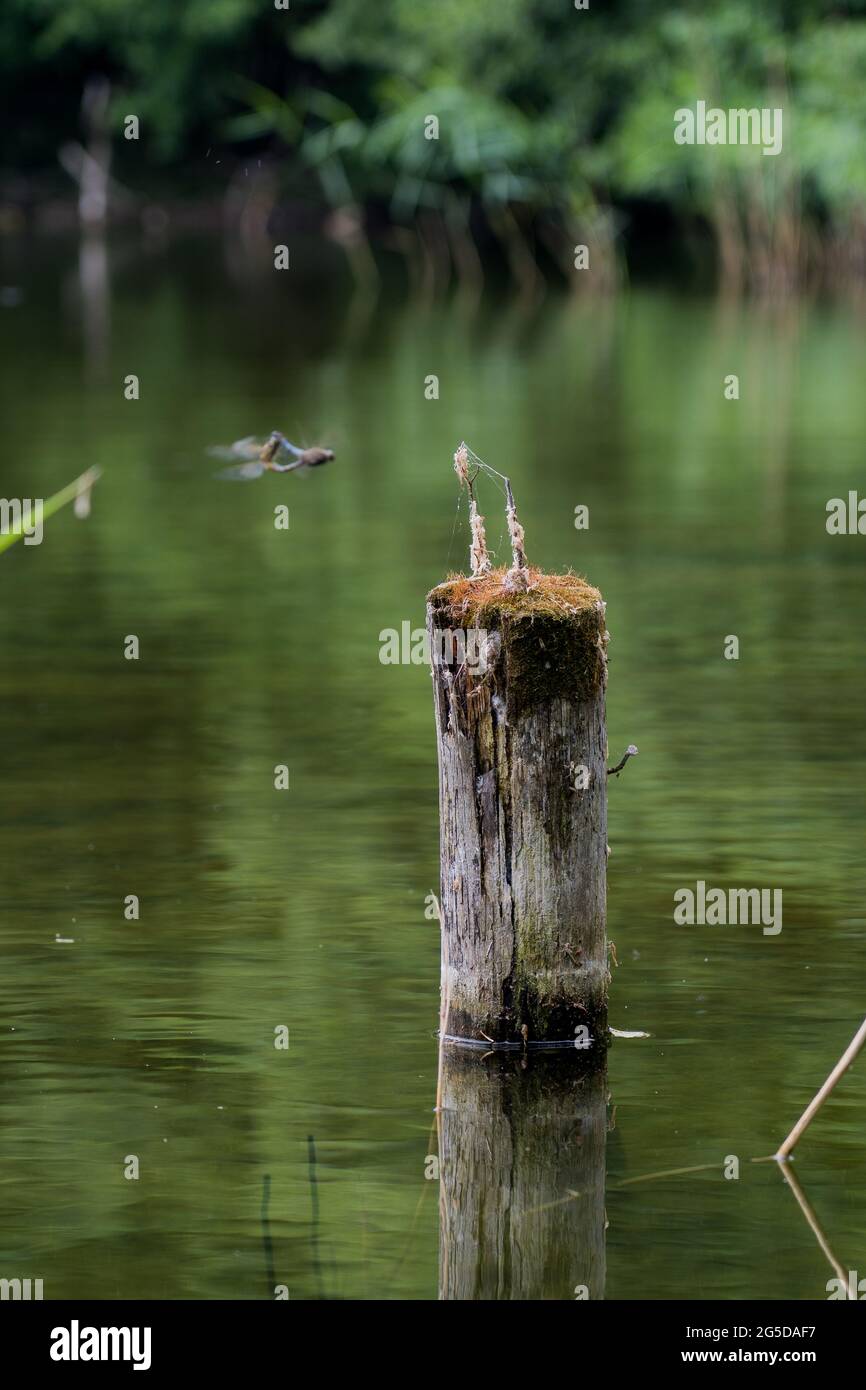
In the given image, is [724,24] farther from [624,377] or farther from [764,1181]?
[764,1181]

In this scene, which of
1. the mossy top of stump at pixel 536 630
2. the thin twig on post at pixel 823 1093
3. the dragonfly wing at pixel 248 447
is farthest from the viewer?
the dragonfly wing at pixel 248 447

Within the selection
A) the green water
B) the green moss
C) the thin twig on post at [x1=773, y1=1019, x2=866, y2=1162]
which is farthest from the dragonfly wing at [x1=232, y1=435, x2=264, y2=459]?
the thin twig on post at [x1=773, y1=1019, x2=866, y2=1162]

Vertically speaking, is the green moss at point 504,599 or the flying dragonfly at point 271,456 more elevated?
the flying dragonfly at point 271,456

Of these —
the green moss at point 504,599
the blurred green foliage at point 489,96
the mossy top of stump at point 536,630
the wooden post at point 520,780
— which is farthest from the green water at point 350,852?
the blurred green foliage at point 489,96

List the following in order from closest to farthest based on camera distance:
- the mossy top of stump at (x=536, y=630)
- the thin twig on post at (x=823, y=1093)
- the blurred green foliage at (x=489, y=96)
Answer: the thin twig on post at (x=823, y=1093) < the mossy top of stump at (x=536, y=630) < the blurred green foliage at (x=489, y=96)

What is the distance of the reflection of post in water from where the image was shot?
6773 mm

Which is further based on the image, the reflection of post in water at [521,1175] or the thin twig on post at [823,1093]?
the reflection of post in water at [521,1175]

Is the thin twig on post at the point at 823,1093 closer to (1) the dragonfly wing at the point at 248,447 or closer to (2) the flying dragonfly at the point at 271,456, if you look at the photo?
(2) the flying dragonfly at the point at 271,456

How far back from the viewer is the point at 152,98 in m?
63.8

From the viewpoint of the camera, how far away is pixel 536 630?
301 inches

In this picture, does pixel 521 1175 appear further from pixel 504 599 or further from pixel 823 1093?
pixel 504 599

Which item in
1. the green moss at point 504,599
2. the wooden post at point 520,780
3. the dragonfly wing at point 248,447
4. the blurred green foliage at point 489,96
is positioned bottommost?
the wooden post at point 520,780

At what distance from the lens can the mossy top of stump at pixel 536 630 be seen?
301 inches
